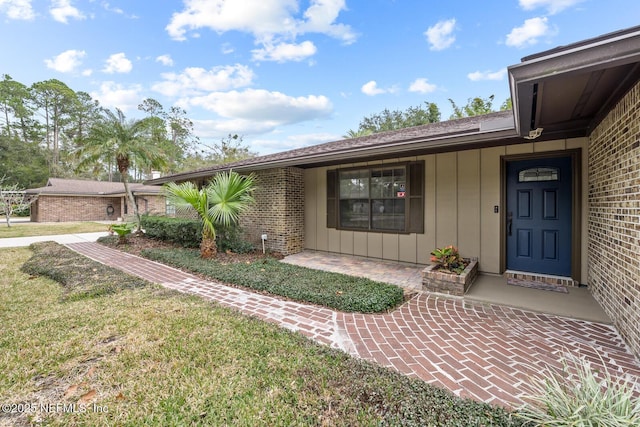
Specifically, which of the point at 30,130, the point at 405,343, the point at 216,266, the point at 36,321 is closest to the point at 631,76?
the point at 405,343

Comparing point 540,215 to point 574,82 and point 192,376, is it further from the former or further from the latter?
point 192,376

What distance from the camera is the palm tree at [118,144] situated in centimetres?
1173

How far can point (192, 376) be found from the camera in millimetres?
2262

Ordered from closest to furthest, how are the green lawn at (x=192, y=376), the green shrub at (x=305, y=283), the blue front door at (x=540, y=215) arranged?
the green lawn at (x=192, y=376) < the green shrub at (x=305, y=283) < the blue front door at (x=540, y=215)

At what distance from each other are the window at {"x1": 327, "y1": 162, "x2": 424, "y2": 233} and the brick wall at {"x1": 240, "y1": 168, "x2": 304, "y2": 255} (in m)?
0.96

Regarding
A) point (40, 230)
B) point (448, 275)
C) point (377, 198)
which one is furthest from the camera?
point (40, 230)

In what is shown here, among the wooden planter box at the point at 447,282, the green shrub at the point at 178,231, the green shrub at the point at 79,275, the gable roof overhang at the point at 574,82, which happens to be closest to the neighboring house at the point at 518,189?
the gable roof overhang at the point at 574,82

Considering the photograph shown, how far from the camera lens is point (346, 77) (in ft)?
42.2

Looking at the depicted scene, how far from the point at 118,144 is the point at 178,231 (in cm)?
644

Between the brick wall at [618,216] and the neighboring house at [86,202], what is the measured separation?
73.8ft

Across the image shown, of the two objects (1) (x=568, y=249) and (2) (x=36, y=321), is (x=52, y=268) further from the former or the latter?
(1) (x=568, y=249)

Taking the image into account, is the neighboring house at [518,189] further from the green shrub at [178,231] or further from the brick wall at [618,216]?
the green shrub at [178,231]

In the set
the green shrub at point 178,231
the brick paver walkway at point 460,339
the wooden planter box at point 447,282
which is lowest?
the brick paver walkway at point 460,339

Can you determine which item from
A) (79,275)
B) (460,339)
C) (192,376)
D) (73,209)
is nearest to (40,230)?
(73,209)
